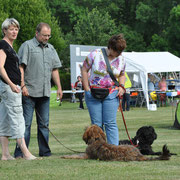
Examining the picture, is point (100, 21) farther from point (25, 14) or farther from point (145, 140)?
point (145, 140)

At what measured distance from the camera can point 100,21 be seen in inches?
1640

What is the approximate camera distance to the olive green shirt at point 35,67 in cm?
682

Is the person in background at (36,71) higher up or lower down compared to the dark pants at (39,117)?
higher up

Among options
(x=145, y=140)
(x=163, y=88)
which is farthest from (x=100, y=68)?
(x=163, y=88)

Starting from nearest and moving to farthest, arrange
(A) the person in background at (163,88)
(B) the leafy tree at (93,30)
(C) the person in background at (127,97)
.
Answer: (C) the person in background at (127,97), (A) the person in background at (163,88), (B) the leafy tree at (93,30)

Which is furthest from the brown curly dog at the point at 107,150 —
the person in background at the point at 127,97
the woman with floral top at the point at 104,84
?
the person in background at the point at 127,97

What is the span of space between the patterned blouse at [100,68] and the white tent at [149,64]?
15.9 meters

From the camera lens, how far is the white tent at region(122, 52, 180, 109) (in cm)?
2292

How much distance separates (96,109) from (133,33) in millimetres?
46658

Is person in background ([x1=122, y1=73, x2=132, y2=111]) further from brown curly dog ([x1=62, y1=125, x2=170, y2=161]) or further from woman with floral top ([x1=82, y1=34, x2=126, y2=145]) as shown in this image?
brown curly dog ([x1=62, y1=125, x2=170, y2=161])

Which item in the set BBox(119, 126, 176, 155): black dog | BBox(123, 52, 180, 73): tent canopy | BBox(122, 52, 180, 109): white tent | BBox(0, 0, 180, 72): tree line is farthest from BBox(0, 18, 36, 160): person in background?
BBox(0, 0, 180, 72): tree line

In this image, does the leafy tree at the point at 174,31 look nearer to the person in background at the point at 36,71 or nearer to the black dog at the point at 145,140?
the black dog at the point at 145,140

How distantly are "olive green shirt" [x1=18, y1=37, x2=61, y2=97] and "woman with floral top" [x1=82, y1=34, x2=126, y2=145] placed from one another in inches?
24.4

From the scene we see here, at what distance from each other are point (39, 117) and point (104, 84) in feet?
3.79
